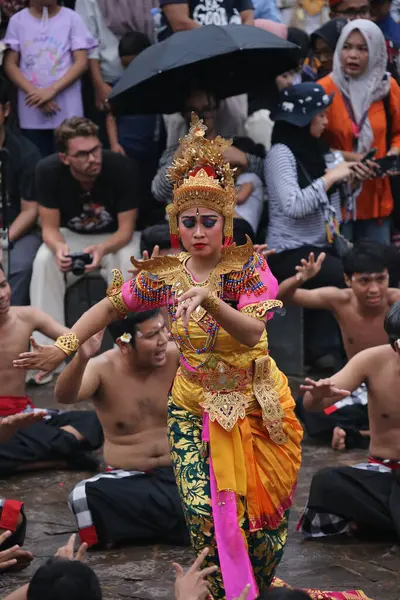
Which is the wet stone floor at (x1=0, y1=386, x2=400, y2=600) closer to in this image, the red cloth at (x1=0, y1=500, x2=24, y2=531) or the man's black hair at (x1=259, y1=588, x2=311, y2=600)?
the red cloth at (x1=0, y1=500, x2=24, y2=531)

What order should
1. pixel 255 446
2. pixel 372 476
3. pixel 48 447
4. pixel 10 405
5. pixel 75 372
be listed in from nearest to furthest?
1. pixel 255 446
2. pixel 75 372
3. pixel 372 476
4. pixel 10 405
5. pixel 48 447

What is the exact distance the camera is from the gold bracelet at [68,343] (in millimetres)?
4770

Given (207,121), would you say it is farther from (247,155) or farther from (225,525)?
(225,525)

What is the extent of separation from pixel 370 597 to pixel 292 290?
2169 millimetres

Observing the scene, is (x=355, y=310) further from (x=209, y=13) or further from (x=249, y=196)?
(x=209, y=13)

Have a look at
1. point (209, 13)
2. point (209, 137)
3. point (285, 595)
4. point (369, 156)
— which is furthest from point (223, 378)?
point (209, 13)

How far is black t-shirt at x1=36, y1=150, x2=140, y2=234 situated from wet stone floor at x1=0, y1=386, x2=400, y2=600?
7.95 ft

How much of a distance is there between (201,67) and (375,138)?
4.22 feet

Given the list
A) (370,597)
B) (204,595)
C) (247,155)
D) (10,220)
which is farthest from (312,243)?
(204,595)

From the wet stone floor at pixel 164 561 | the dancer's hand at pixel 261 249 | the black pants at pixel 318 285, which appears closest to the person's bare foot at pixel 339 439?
the wet stone floor at pixel 164 561

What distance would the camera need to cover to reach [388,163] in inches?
329

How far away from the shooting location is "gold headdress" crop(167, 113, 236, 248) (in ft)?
15.8

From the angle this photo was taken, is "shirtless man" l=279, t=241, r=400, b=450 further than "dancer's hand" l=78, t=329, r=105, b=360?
Yes

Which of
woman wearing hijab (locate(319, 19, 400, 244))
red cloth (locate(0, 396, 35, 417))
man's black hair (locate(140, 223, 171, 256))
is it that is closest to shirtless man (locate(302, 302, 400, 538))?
red cloth (locate(0, 396, 35, 417))
